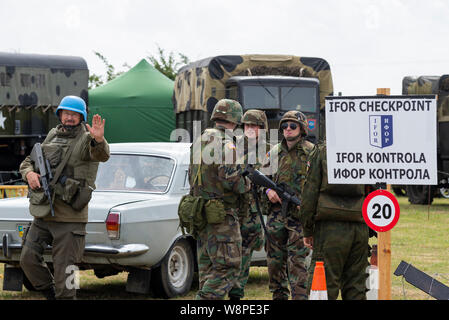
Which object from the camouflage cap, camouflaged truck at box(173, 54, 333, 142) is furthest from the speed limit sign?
camouflaged truck at box(173, 54, 333, 142)

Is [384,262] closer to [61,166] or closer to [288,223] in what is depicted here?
[288,223]

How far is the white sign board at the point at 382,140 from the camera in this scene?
524 cm

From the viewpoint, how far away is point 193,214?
636cm

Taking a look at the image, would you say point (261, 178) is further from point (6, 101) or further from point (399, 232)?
point (6, 101)

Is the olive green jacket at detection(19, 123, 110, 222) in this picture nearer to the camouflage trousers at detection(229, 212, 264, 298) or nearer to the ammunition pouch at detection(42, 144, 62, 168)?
the ammunition pouch at detection(42, 144, 62, 168)

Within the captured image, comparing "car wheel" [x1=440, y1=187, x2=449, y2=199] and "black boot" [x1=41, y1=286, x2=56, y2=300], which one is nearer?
"black boot" [x1=41, y1=286, x2=56, y2=300]

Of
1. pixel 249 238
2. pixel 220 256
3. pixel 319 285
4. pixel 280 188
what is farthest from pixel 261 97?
pixel 319 285

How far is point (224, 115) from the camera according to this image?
258 inches

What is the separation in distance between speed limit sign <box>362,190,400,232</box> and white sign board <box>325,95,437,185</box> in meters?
0.10

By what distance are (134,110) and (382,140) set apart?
18.1m

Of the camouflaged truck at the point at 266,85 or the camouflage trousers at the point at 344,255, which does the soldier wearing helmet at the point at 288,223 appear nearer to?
the camouflage trousers at the point at 344,255

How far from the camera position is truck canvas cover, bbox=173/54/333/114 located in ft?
55.5

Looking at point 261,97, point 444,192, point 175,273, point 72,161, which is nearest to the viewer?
point 72,161

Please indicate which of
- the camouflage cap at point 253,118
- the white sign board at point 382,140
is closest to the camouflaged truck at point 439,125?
the camouflage cap at point 253,118
